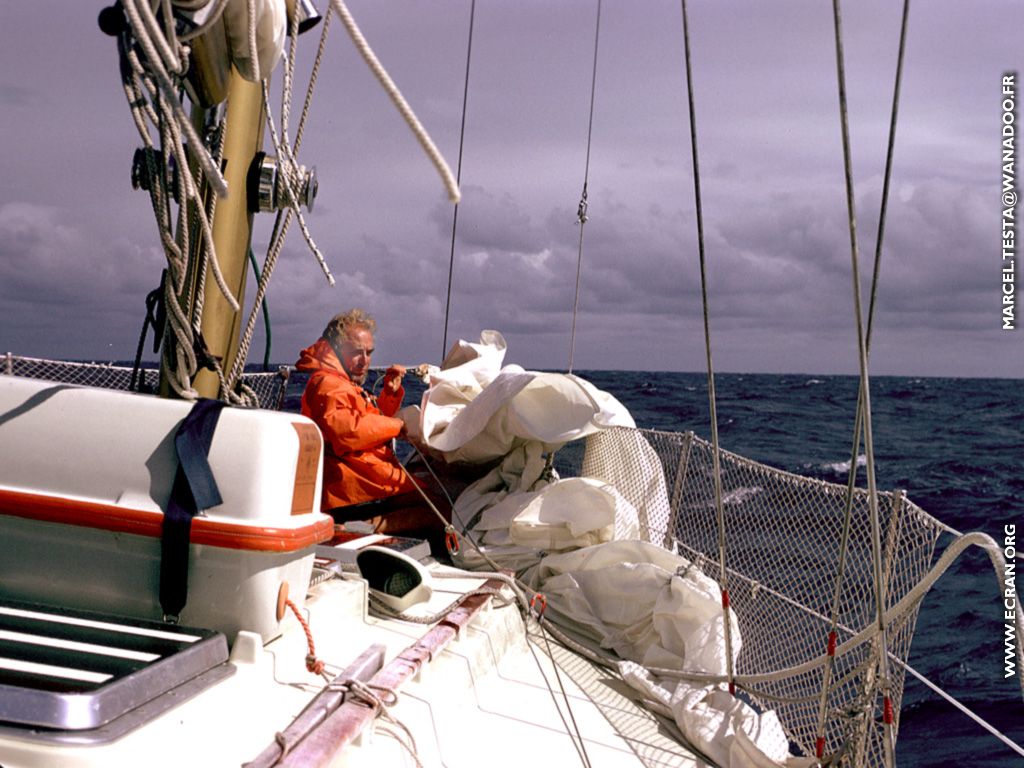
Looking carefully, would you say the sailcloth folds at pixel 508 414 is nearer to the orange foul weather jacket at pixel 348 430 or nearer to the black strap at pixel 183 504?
the orange foul weather jacket at pixel 348 430

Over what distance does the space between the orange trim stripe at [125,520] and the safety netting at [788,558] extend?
4.67 ft

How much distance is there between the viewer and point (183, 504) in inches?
85.9

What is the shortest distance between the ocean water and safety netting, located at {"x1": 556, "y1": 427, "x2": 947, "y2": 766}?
1626mm

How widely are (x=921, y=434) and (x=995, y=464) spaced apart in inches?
223

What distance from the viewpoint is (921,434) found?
21.6 meters

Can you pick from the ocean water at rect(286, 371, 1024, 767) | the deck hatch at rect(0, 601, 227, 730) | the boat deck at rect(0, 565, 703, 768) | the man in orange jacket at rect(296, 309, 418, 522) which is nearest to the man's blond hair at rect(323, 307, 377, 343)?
the man in orange jacket at rect(296, 309, 418, 522)

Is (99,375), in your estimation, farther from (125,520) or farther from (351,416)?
(125,520)

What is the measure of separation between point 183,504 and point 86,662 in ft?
1.33

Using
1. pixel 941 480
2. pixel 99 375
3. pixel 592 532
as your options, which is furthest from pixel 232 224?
pixel 941 480

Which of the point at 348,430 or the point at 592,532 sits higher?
the point at 348,430

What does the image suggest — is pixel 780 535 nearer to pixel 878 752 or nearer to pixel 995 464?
pixel 878 752

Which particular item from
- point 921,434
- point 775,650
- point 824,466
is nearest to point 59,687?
point 775,650

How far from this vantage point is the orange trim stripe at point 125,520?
2156 millimetres

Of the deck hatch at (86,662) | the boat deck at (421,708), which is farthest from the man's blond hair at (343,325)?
the deck hatch at (86,662)
